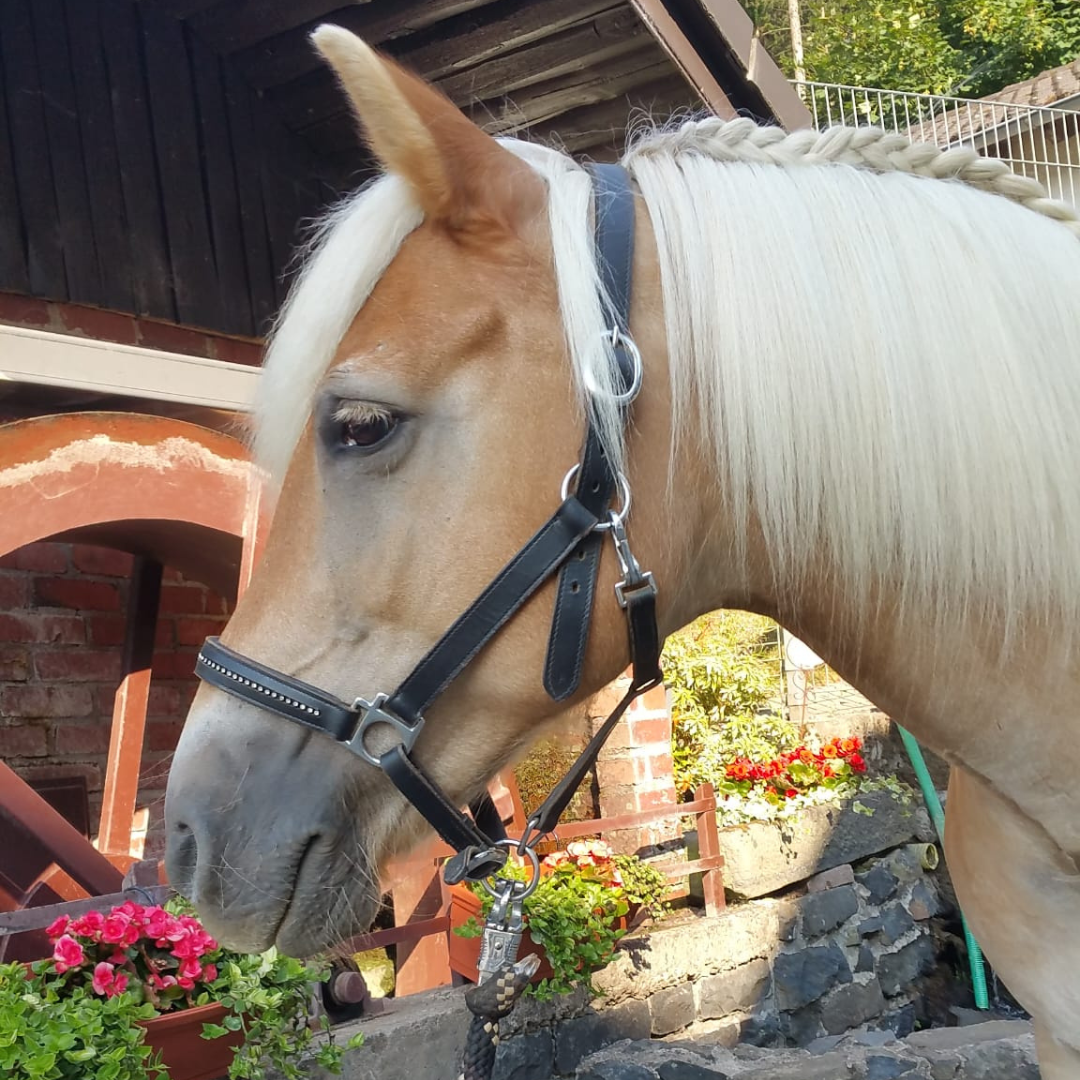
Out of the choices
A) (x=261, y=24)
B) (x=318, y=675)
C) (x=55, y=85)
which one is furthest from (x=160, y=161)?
(x=318, y=675)

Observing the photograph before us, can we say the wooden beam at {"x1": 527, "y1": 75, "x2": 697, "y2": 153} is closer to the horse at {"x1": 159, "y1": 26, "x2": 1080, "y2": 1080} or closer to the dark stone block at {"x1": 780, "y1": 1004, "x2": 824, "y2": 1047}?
the horse at {"x1": 159, "y1": 26, "x2": 1080, "y2": 1080}

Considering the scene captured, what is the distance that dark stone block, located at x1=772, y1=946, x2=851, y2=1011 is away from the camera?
12.9 feet

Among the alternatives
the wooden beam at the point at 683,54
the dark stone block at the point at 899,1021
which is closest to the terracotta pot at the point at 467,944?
the dark stone block at the point at 899,1021

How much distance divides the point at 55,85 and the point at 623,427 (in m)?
2.49

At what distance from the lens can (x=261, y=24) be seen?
295cm

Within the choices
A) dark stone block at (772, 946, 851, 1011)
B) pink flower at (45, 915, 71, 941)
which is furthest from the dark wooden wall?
dark stone block at (772, 946, 851, 1011)

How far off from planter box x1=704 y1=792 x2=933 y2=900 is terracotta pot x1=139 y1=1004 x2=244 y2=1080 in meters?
2.57

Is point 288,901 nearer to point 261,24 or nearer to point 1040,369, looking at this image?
point 1040,369

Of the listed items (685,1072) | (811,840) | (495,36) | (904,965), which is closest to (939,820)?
(904,965)

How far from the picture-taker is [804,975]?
400 cm

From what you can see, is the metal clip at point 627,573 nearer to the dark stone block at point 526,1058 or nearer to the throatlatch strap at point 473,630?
the throatlatch strap at point 473,630

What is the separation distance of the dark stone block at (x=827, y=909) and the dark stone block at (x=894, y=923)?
0.22m

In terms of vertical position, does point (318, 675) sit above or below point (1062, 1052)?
above

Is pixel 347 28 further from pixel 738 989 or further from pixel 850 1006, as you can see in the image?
pixel 850 1006
